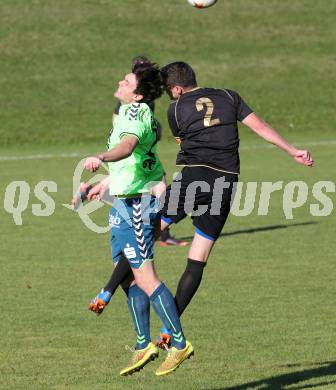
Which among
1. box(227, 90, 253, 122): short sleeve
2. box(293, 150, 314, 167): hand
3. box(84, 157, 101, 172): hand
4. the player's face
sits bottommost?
box(293, 150, 314, 167): hand

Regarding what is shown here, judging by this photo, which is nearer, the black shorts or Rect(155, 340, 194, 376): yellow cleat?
Rect(155, 340, 194, 376): yellow cleat

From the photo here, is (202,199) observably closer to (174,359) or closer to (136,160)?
(136,160)

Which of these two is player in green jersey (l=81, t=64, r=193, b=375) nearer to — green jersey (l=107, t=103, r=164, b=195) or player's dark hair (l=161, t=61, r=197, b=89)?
green jersey (l=107, t=103, r=164, b=195)

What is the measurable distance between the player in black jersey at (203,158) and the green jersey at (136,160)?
65 centimetres

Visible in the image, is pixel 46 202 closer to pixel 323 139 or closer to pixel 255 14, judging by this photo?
pixel 323 139

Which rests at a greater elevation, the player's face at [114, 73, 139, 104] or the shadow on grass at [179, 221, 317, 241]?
the player's face at [114, 73, 139, 104]

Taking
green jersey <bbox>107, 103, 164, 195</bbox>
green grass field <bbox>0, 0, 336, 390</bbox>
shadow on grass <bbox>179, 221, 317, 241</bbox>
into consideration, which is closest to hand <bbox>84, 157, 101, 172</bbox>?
green jersey <bbox>107, 103, 164, 195</bbox>

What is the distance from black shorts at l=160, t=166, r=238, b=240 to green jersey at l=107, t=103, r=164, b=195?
2.06 ft

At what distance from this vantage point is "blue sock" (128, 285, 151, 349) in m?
8.58

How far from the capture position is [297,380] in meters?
8.73

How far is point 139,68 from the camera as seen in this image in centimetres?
849

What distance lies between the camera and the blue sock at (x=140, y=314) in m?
8.58

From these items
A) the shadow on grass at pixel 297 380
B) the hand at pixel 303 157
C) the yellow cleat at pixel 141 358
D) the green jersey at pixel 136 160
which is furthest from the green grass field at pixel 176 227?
the hand at pixel 303 157

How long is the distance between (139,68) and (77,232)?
922 cm
